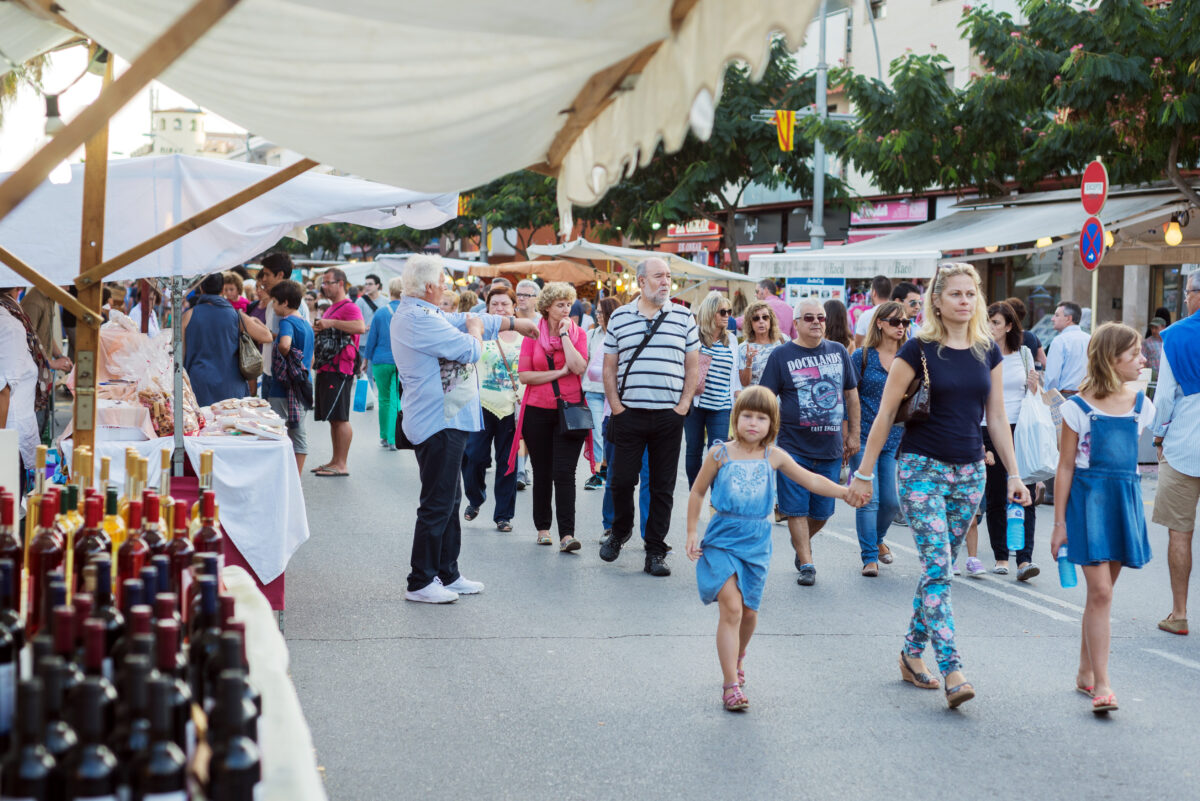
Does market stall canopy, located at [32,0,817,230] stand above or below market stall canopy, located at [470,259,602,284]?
below

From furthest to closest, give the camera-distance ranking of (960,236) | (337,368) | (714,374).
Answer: (960,236) < (337,368) < (714,374)

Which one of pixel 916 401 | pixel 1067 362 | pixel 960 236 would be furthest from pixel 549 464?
pixel 960 236

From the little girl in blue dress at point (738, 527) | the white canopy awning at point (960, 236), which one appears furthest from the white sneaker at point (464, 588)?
the white canopy awning at point (960, 236)

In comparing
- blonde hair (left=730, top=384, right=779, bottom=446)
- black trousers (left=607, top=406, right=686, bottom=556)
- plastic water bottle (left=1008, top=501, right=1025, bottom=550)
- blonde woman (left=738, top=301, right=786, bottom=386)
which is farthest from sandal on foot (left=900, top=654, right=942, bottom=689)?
blonde woman (left=738, top=301, right=786, bottom=386)

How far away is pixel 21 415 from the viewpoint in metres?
7.69

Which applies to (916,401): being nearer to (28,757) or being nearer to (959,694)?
(959,694)

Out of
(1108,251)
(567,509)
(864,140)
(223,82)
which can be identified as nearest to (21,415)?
Answer: (567,509)

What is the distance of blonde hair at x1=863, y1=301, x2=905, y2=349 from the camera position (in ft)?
27.9

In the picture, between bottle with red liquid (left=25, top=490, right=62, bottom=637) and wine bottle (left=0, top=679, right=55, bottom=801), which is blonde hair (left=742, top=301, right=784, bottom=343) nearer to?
bottle with red liquid (left=25, top=490, right=62, bottom=637)

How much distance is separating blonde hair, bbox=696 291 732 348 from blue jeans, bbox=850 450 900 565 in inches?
73.6

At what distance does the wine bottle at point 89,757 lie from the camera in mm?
1702

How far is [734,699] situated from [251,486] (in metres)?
2.74

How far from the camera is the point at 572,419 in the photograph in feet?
28.9

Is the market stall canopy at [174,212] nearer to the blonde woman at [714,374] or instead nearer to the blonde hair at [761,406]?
the blonde hair at [761,406]
